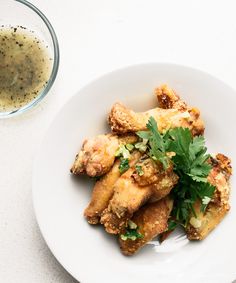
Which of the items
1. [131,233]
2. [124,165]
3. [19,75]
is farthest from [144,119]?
[19,75]

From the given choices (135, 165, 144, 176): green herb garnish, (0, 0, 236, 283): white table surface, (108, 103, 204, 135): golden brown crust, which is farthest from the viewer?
(0, 0, 236, 283): white table surface

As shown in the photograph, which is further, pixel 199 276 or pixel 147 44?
pixel 147 44

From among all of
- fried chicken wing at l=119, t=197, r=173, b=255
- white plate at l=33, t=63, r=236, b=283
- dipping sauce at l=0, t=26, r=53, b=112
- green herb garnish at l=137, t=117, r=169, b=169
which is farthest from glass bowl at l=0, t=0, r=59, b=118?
fried chicken wing at l=119, t=197, r=173, b=255

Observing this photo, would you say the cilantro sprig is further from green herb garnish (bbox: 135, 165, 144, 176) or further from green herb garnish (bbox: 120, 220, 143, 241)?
green herb garnish (bbox: 120, 220, 143, 241)

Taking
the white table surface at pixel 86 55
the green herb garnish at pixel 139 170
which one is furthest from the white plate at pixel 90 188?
the green herb garnish at pixel 139 170

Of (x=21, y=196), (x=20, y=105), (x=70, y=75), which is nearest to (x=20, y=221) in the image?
(x=21, y=196)

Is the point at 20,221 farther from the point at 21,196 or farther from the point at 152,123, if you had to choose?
the point at 152,123

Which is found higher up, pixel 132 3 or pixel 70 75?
pixel 132 3

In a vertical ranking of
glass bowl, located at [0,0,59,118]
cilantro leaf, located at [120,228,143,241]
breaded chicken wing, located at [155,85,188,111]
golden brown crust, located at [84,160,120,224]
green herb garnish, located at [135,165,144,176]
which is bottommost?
cilantro leaf, located at [120,228,143,241]
